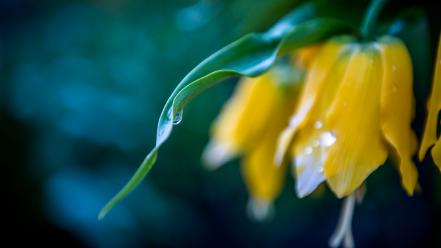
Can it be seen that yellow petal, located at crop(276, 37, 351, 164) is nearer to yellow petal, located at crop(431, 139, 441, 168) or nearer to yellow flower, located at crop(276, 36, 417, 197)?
yellow flower, located at crop(276, 36, 417, 197)

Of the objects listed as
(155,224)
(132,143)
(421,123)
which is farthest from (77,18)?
(421,123)

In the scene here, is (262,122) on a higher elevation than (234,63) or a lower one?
lower

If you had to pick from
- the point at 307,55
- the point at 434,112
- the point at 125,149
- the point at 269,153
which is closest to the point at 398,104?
the point at 434,112

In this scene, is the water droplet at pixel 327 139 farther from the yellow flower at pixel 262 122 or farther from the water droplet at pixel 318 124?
the yellow flower at pixel 262 122

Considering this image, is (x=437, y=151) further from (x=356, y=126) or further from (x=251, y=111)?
(x=251, y=111)

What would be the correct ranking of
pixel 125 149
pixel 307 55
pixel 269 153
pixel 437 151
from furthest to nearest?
1. pixel 125 149
2. pixel 269 153
3. pixel 307 55
4. pixel 437 151

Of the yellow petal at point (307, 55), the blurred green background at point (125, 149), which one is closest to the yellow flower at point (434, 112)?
the yellow petal at point (307, 55)

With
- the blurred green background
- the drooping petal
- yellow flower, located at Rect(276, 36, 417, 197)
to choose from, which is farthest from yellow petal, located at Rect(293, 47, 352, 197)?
the blurred green background
